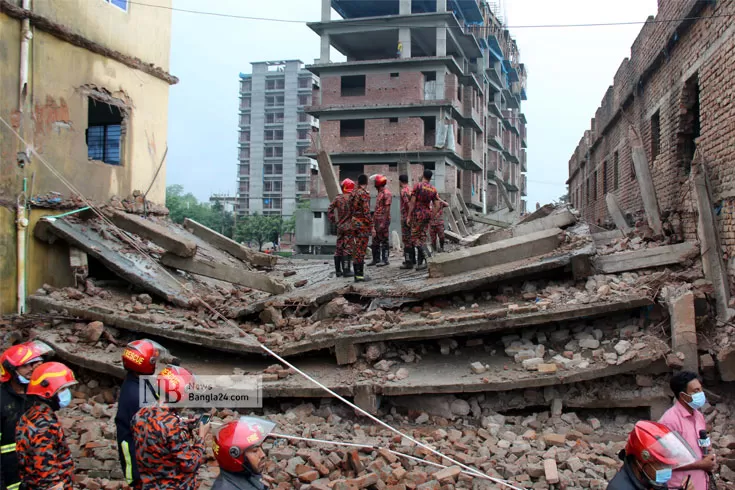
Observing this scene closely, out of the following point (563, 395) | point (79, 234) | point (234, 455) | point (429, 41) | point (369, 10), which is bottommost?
point (563, 395)

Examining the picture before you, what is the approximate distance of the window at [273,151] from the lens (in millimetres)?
61250

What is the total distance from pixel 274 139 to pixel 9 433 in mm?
60199

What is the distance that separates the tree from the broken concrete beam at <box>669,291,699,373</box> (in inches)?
1718

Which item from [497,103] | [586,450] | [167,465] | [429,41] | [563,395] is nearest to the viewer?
[167,465]

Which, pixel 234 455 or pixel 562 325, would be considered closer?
pixel 234 455

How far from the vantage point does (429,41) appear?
32719 millimetres

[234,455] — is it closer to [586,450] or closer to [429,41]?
[586,450]

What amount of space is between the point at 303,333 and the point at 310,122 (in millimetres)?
57149

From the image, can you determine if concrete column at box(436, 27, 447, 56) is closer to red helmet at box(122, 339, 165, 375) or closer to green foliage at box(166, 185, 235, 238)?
green foliage at box(166, 185, 235, 238)

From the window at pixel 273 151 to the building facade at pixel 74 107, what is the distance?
51.1m

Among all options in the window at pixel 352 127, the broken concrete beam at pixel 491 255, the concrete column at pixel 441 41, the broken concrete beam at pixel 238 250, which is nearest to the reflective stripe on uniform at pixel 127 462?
the broken concrete beam at pixel 491 255

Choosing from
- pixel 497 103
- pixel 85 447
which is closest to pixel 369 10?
pixel 497 103

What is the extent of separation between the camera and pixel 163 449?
3.29m

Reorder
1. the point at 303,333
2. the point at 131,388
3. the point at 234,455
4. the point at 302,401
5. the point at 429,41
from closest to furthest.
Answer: the point at 234,455
the point at 131,388
the point at 302,401
the point at 303,333
the point at 429,41
